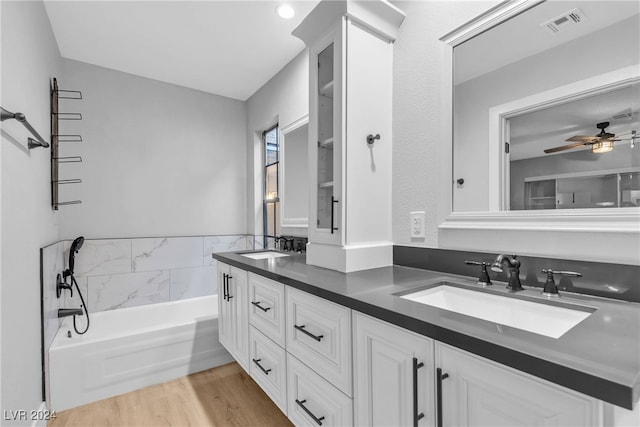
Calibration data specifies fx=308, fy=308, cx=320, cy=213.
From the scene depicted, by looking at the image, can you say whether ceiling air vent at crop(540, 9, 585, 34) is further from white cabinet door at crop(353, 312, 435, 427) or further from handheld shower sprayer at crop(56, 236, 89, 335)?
handheld shower sprayer at crop(56, 236, 89, 335)

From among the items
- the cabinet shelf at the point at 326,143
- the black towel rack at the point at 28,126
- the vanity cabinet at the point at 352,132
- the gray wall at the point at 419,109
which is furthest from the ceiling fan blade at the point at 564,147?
the black towel rack at the point at 28,126

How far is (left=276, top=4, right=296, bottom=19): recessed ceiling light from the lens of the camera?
6.53 feet

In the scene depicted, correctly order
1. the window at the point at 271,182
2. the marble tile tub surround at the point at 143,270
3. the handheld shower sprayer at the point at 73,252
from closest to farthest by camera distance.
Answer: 1. the handheld shower sprayer at the point at 73,252
2. the marble tile tub surround at the point at 143,270
3. the window at the point at 271,182

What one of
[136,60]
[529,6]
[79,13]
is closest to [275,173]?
[136,60]

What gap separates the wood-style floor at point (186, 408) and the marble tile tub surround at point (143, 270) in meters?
0.98

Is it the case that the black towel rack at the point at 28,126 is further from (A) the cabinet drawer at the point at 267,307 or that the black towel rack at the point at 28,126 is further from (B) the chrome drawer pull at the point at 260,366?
(B) the chrome drawer pull at the point at 260,366

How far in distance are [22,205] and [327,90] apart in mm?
1615

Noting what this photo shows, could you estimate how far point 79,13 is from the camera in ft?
6.73

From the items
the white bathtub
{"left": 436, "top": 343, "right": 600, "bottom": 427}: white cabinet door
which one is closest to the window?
the white bathtub

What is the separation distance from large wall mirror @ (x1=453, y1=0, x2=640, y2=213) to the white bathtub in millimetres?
2117

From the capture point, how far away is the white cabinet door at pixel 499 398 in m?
0.55

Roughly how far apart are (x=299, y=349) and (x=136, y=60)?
2.75 metres

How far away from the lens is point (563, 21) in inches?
42.2

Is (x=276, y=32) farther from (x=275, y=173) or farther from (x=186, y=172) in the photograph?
(x=186, y=172)
